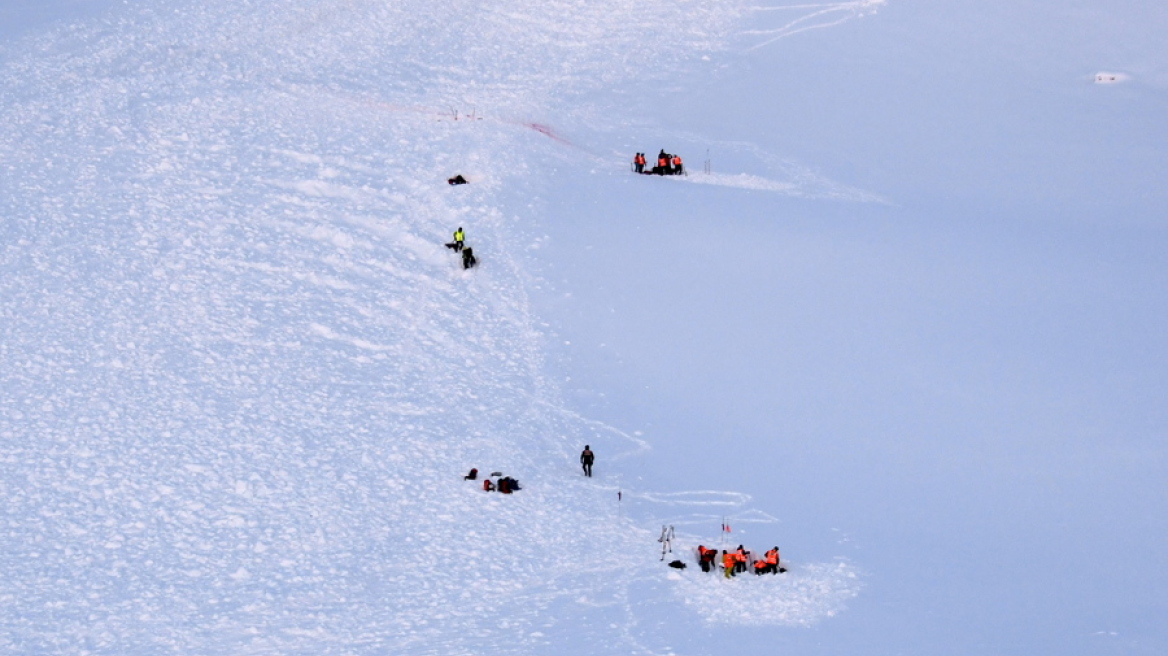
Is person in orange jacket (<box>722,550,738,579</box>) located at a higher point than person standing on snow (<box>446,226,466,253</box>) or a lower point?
lower

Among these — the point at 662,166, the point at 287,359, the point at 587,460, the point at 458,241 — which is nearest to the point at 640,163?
the point at 662,166

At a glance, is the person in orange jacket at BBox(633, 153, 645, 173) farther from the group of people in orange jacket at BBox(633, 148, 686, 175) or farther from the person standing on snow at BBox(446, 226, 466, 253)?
the person standing on snow at BBox(446, 226, 466, 253)

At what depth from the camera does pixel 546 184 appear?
32750 mm

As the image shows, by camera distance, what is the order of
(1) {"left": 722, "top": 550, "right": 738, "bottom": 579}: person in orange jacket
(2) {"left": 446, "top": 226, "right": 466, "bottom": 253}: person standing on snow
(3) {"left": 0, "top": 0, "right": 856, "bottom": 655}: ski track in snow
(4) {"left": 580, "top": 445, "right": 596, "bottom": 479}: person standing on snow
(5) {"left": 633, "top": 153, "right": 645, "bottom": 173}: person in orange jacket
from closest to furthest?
1. (3) {"left": 0, "top": 0, "right": 856, "bottom": 655}: ski track in snow
2. (1) {"left": 722, "top": 550, "right": 738, "bottom": 579}: person in orange jacket
3. (4) {"left": 580, "top": 445, "right": 596, "bottom": 479}: person standing on snow
4. (2) {"left": 446, "top": 226, "right": 466, "bottom": 253}: person standing on snow
5. (5) {"left": 633, "top": 153, "right": 645, "bottom": 173}: person in orange jacket

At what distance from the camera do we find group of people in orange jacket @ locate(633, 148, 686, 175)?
34000 mm

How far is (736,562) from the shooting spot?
2109cm

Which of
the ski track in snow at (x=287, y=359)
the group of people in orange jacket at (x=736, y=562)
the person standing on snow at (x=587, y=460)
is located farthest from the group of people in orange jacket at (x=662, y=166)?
the group of people in orange jacket at (x=736, y=562)

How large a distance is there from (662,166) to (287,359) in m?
12.5

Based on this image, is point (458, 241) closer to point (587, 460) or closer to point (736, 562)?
point (587, 460)

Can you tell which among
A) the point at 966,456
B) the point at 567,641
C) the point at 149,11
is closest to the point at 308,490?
the point at 567,641

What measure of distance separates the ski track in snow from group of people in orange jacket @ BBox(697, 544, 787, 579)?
451 millimetres

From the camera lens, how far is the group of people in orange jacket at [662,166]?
112 feet

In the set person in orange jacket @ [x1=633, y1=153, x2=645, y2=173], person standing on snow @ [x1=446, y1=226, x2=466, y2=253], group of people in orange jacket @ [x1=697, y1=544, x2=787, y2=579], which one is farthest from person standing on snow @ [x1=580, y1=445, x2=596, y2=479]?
person in orange jacket @ [x1=633, y1=153, x2=645, y2=173]

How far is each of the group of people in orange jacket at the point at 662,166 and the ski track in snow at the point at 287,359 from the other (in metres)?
2.53
